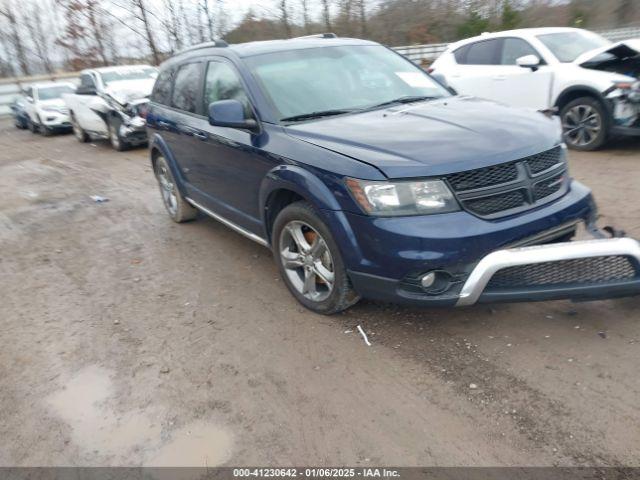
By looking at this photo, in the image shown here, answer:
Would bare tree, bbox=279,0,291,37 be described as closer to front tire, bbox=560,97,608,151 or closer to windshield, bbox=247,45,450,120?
front tire, bbox=560,97,608,151

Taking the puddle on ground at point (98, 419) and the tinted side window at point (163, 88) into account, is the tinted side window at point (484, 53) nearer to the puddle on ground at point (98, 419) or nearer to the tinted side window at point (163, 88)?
the tinted side window at point (163, 88)

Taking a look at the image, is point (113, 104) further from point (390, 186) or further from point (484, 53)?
point (390, 186)

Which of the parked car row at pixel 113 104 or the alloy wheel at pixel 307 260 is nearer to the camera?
the alloy wheel at pixel 307 260

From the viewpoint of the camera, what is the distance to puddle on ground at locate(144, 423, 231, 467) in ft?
8.66

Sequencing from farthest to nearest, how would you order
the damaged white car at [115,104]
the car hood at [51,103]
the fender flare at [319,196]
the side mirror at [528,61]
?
the car hood at [51,103] → the damaged white car at [115,104] → the side mirror at [528,61] → the fender flare at [319,196]

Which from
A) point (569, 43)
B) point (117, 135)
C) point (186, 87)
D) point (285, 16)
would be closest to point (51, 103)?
point (117, 135)

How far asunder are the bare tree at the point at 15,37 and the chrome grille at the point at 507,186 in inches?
1492

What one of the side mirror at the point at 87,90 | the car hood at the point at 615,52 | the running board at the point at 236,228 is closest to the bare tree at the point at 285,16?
the side mirror at the point at 87,90

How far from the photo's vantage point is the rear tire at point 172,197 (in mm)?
6039

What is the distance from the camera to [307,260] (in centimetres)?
377

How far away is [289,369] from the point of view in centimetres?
329

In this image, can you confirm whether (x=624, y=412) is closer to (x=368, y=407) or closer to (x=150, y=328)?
(x=368, y=407)

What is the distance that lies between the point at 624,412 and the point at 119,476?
2.52 metres

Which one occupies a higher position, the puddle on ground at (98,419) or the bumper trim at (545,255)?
the bumper trim at (545,255)
